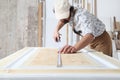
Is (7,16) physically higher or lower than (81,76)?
higher

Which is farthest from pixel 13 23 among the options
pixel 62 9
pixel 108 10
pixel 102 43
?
pixel 62 9

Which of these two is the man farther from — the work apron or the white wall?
the white wall

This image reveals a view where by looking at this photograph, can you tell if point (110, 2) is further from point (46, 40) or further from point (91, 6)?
point (46, 40)

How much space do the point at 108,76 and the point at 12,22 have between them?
13.7ft

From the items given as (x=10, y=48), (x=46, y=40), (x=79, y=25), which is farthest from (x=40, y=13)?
(x=79, y=25)

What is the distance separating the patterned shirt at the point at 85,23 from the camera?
60.9 inches

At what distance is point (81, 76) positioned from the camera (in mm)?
763

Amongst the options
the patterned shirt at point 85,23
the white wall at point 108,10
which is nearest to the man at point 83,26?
the patterned shirt at point 85,23

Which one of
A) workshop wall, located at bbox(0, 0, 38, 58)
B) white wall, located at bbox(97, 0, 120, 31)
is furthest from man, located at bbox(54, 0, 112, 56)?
Answer: workshop wall, located at bbox(0, 0, 38, 58)

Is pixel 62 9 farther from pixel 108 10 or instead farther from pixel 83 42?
pixel 108 10

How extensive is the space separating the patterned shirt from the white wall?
191 cm

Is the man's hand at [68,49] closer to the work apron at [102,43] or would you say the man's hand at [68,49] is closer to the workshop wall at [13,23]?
the work apron at [102,43]

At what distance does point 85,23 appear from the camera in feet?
5.20

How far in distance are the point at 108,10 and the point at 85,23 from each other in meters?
2.30
